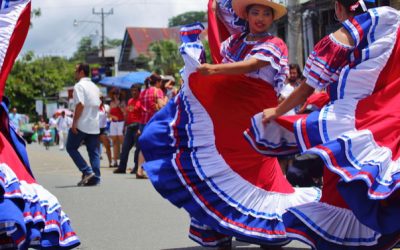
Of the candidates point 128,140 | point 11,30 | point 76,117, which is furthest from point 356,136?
point 128,140

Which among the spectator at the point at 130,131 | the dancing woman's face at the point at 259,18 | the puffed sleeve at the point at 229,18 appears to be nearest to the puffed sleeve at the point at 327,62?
the dancing woman's face at the point at 259,18

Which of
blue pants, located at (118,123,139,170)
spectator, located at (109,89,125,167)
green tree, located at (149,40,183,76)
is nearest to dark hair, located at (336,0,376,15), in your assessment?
blue pants, located at (118,123,139,170)

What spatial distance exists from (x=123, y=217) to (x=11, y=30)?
3838 millimetres

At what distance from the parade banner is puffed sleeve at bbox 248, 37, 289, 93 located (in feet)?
5.21

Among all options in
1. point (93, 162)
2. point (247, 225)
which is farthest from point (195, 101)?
point (93, 162)

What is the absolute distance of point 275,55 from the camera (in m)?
5.54

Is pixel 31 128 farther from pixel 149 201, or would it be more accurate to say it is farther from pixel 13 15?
pixel 13 15

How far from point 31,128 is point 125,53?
37.5 m

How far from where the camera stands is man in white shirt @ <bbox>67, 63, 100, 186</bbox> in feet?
37.9

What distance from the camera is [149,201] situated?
952 centimetres

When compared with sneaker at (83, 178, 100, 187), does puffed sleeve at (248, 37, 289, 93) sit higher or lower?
higher

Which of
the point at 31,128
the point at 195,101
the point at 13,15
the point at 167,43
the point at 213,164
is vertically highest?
the point at 13,15

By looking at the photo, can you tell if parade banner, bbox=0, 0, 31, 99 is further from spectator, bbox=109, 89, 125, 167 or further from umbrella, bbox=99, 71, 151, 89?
umbrella, bbox=99, 71, 151, 89

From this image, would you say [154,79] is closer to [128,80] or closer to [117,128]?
[117,128]
